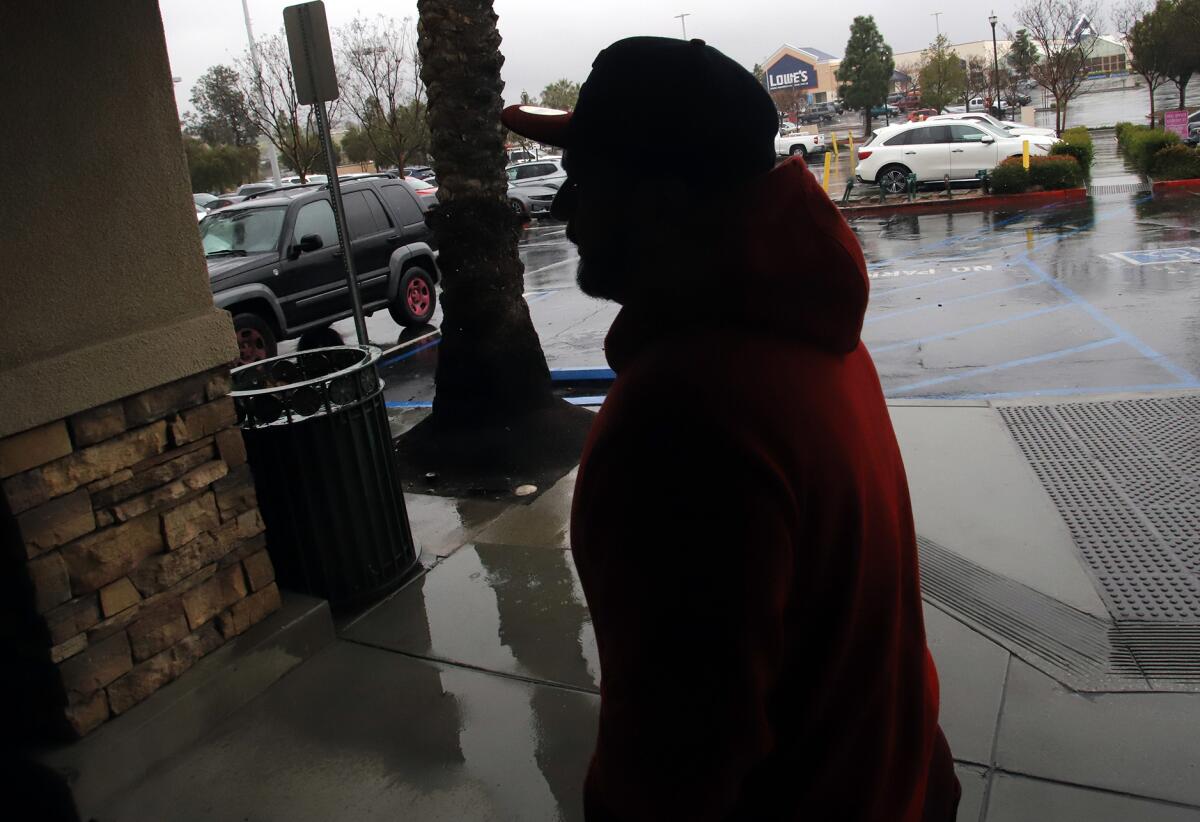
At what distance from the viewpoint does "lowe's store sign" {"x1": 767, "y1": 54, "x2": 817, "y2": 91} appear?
75.7m

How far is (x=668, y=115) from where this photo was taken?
3.88 feet

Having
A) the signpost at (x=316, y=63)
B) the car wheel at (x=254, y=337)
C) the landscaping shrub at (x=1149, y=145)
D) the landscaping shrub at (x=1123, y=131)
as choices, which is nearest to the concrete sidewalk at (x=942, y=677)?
the signpost at (x=316, y=63)

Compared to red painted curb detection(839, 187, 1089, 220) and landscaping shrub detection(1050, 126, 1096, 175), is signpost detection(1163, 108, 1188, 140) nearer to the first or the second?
landscaping shrub detection(1050, 126, 1096, 175)

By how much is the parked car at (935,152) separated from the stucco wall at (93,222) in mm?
20771

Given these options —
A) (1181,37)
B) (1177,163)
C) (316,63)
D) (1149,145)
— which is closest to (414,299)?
(316,63)

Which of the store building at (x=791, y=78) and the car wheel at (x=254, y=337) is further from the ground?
the store building at (x=791, y=78)

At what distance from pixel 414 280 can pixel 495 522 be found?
24.6 feet

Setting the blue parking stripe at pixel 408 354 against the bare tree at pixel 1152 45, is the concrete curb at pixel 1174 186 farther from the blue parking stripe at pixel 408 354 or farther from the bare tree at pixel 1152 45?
the bare tree at pixel 1152 45

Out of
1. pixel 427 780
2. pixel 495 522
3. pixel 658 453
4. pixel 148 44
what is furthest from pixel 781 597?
pixel 495 522

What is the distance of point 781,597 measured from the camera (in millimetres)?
1131

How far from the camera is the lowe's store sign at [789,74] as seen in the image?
75688mm

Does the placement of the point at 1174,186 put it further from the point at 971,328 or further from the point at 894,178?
the point at 971,328

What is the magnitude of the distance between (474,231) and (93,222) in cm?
332

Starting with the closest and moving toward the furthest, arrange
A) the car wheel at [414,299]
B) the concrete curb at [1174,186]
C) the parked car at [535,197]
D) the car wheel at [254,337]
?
the car wheel at [254,337]
the car wheel at [414,299]
the concrete curb at [1174,186]
the parked car at [535,197]
